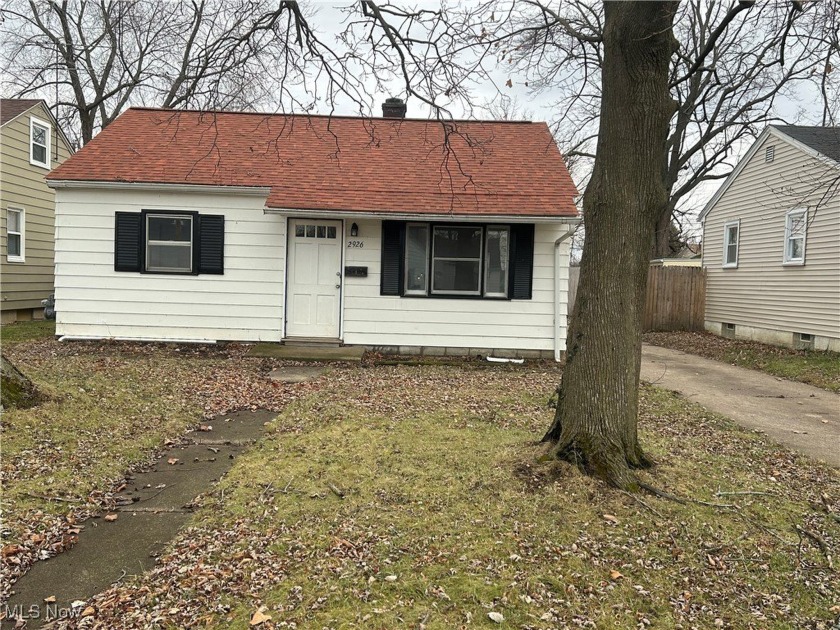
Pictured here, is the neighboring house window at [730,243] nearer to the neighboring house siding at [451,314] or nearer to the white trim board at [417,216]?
the neighboring house siding at [451,314]

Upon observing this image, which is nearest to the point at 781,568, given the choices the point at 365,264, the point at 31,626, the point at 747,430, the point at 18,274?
the point at 747,430

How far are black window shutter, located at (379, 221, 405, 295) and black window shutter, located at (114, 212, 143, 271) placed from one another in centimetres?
469

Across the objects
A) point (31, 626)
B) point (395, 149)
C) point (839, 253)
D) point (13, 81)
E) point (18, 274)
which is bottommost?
point (31, 626)

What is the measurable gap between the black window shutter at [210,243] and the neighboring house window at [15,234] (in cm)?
784

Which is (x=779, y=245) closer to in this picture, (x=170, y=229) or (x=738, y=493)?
(x=738, y=493)

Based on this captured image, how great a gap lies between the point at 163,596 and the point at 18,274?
1548 centimetres

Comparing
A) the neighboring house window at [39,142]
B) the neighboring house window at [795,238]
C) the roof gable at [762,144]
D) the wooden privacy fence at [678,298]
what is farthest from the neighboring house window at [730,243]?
the neighboring house window at [39,142]

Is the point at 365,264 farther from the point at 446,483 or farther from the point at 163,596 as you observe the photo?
the point at 163,596

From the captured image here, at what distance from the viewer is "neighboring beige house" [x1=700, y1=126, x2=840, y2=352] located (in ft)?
39.4

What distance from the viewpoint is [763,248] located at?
14.6m

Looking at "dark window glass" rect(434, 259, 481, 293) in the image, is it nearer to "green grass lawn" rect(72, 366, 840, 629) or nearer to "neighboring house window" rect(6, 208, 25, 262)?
"green grass lawn" rect(72, 366, 840, 629)

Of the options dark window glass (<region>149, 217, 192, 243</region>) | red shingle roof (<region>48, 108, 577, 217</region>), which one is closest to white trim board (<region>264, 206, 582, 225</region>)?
Result: red shingle roof (<region>48, 108, 577, 217</region>)

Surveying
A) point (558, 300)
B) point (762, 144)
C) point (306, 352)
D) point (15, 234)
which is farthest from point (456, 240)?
point (15, 234)

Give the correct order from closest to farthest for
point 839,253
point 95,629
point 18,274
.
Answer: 1. point 95,629
2. point 839,253
3. point 18,274
